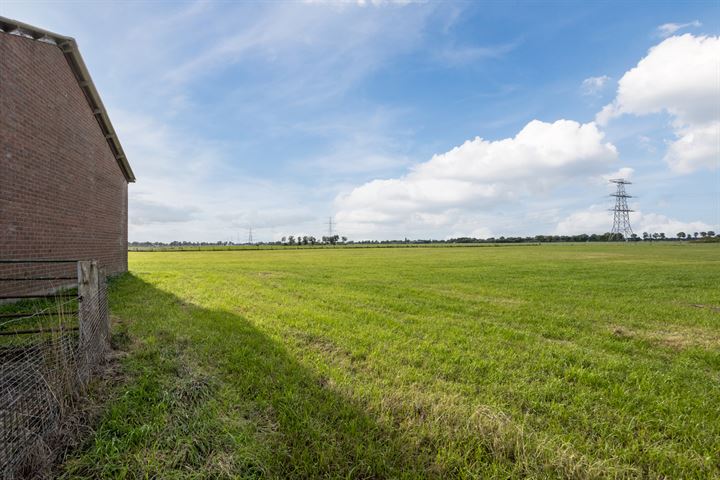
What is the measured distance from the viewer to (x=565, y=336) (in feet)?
25.5

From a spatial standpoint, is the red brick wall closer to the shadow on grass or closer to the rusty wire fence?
the rusty wire fence

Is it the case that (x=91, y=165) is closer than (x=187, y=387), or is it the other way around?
(x=187, y=387)

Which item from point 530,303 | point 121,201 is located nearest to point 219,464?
point 530,303

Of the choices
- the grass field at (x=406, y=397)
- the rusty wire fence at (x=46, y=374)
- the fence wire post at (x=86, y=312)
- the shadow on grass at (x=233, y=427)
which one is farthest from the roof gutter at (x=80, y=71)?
the shadow on grass at (x=233, y=427)

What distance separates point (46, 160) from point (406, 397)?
510 inches

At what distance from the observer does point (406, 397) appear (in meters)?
4.39

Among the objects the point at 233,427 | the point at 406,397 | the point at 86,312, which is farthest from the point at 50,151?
the point at 406,397

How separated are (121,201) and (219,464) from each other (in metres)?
19.7

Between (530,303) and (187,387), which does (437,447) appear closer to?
(187,387)

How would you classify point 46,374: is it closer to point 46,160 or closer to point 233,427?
point 233,427

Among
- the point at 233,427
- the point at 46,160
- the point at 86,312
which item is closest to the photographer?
the point at 233,427

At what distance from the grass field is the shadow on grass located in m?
0.02

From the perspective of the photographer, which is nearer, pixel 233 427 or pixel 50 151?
pixel 233 427

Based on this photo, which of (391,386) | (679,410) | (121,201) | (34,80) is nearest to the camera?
(679,410)
